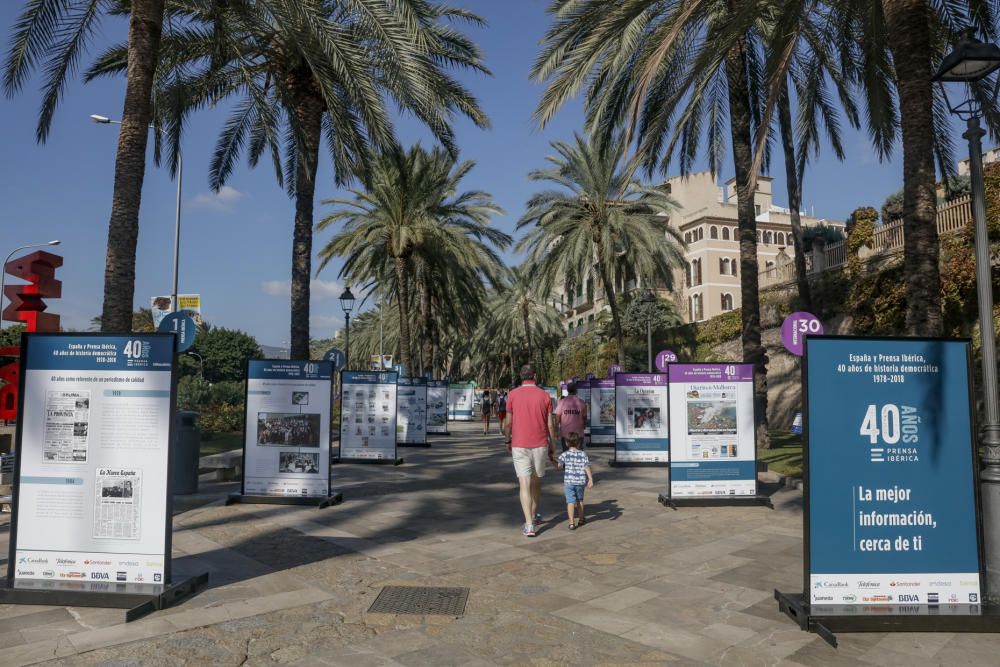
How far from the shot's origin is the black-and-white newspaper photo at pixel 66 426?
219 inches

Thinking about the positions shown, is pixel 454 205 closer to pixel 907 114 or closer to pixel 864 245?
pixel 864 245

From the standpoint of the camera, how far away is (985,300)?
5.59 meters

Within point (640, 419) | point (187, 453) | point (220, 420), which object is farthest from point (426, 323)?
point (187, 453)

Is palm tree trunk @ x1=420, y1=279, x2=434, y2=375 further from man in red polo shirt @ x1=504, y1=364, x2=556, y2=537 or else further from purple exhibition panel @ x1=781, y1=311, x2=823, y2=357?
man in red polo shirt @ x1=504, y1=364, x2=556, y2=537

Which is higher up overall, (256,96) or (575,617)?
(256,96)

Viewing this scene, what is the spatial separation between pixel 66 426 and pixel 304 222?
9.05 meters

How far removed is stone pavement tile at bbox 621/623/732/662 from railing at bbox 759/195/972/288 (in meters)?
17.8

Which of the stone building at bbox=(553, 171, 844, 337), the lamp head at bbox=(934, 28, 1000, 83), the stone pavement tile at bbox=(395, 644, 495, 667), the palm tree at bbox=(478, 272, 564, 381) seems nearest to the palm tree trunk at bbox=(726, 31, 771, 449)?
the lamp head at bbox=(934, 28, 1000, 83)

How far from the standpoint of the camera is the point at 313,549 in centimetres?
739

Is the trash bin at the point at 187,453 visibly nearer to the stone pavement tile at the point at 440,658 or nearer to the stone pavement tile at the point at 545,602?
the stone pavement tile at the point at 545,602

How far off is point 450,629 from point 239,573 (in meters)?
2.41

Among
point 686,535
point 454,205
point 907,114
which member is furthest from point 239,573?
point 454,205

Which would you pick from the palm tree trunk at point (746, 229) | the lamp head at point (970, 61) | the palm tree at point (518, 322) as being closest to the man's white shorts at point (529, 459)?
the lamp head at point (970, 61)

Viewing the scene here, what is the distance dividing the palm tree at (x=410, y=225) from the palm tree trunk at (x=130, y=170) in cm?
1411
